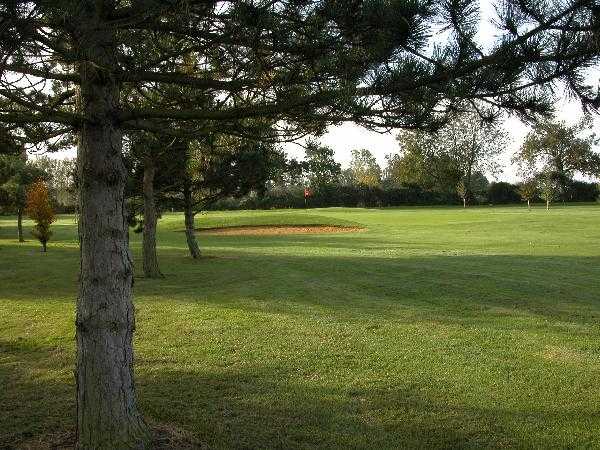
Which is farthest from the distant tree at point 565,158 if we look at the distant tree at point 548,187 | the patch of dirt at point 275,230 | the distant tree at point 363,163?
the patch of dirt at point 275,230

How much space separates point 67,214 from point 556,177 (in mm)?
53292

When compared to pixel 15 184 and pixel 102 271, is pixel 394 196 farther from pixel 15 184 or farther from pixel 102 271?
pixel 102 271

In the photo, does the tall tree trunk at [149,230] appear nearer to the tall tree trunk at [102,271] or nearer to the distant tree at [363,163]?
the tall tree trunk at [102,271]

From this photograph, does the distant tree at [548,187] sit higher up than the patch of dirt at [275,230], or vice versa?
the distant tree at [548,187]

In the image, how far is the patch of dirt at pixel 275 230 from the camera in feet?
106

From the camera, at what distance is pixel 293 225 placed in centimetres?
3422

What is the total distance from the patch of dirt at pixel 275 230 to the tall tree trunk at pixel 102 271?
2728cm

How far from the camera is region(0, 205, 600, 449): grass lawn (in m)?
4.95

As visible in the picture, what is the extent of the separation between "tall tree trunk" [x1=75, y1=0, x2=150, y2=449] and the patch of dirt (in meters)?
27.3

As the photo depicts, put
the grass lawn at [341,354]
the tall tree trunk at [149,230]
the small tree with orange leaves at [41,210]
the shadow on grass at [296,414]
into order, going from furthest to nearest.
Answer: the small tree with orange leaves at [41,210] < the tall tree trunk at [149,230] < the grass lawn at [341,354] < the shadow on grass at [296,414]

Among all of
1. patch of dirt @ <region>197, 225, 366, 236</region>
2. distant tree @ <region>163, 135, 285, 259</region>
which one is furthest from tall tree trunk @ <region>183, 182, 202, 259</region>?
patch of dirt @ <region>197, 225, 366, 236</region>

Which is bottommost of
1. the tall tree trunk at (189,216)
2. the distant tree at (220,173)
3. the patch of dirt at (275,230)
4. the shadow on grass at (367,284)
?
the shadow on grass at (367,284)

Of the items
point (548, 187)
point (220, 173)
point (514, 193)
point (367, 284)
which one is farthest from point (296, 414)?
point (514, 193)

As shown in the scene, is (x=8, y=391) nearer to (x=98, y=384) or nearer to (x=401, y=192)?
(x=98, y=384)
